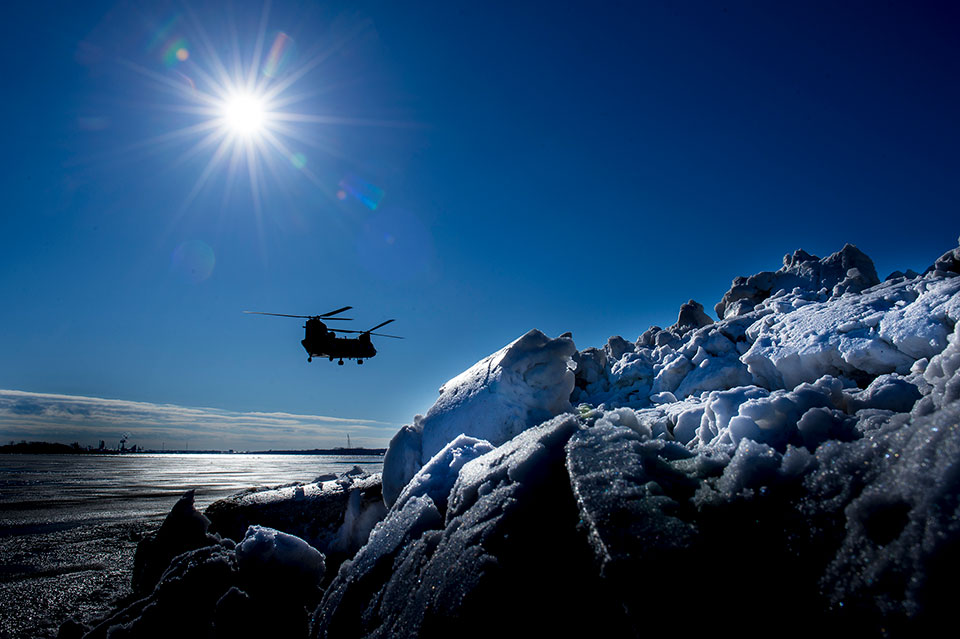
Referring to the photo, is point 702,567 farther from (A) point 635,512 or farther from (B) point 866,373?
(B) point 866,373

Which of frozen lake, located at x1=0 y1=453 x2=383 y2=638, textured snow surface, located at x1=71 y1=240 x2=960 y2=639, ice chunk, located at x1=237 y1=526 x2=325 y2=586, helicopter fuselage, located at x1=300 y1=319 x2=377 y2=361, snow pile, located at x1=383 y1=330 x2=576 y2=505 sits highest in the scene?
helicopter fuselage, located at x1=300 y1=319 x2=377 y2=361

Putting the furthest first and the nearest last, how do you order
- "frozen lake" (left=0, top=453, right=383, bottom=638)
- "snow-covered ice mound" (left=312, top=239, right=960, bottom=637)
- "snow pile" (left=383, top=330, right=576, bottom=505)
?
"snow pile" (left=383, top=330, right=576, bottom=505)
"frozen lake" (left=0, top=453, right=383, bottom=638)
"snow-covered ice mound" (left=312, top=239, right=960, bottom=637)

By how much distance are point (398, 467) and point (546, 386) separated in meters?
2.19

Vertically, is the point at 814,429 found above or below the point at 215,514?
above

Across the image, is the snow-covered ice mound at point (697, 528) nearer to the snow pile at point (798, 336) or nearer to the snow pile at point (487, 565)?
the snow pile at point (487, 565)

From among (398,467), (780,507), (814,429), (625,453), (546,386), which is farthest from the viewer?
(546,386)

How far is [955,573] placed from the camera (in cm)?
114

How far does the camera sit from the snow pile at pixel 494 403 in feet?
16.3

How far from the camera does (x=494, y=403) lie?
513 centimetres

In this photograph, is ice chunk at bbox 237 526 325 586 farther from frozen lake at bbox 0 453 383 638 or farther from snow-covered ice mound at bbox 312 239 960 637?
frozen lake at bbox 0 453 383 638

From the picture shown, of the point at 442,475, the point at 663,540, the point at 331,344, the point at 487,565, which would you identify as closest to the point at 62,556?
the point at 442,475

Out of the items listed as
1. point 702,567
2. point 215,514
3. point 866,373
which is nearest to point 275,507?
point 215,514

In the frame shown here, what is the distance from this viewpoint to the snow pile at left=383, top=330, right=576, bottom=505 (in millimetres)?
4957

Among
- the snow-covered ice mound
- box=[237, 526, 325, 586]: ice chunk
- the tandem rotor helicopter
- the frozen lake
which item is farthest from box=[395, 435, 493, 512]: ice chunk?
the tandem rotor helicopter
